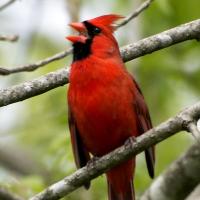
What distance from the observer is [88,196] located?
18.9 feet

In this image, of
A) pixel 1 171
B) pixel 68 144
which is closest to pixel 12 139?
pixel 1 171

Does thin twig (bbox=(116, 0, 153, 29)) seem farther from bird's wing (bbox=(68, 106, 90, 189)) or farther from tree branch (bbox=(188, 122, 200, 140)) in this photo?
tree branch (bbox=(188, 122, 200, 140))

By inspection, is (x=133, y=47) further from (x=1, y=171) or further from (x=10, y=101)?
(x=1, y=171)

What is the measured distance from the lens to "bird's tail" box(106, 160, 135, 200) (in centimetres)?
539

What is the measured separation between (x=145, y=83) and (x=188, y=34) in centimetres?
288

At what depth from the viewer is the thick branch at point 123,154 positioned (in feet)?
14.1

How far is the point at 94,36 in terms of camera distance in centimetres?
534

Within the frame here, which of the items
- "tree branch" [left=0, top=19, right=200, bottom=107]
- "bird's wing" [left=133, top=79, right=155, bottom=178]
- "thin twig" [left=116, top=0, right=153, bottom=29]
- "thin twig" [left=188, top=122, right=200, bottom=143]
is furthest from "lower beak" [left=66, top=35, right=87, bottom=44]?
"thin twig" [left=188, top=122, right=200, bottom=143]

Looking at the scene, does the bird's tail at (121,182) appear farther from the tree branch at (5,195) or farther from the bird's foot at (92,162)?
the tree branch at (5,195)

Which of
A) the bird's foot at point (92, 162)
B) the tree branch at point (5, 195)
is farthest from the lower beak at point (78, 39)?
the tree branch at point (5, 195)

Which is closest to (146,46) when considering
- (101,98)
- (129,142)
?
(101,98)

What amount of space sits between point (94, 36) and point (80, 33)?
0.09m

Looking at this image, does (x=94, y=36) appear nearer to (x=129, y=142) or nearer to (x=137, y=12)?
(x=137, y=12)

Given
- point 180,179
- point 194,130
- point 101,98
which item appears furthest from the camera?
point 180,179
